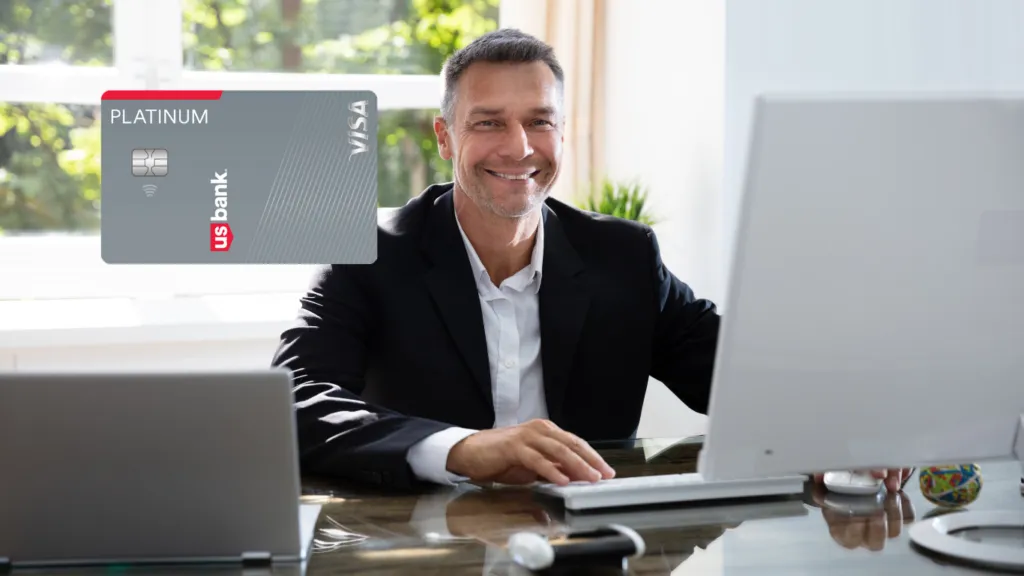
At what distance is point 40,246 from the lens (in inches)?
134

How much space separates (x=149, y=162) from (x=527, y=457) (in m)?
2.00

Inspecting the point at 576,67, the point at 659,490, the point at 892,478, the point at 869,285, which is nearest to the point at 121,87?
the point at 576,67

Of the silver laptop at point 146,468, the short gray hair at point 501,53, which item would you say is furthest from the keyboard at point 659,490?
the short gray hair at point 501,53

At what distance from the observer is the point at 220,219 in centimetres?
310

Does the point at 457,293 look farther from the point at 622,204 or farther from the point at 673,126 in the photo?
the point at 673,126

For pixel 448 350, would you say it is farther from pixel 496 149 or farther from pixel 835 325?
pixel 835 325

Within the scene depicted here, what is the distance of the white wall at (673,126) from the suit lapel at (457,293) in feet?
4.26

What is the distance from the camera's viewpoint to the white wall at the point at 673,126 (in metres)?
3.08

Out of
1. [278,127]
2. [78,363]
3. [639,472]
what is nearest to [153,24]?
[278,127]

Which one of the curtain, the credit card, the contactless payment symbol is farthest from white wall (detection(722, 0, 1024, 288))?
the contactless payment symbol

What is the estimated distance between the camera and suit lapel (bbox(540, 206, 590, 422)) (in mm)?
1903

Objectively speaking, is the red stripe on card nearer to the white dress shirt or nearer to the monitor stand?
the white dress shirt

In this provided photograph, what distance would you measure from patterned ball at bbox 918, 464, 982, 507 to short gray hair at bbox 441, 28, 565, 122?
3.28 feet

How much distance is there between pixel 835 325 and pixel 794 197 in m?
0.13
